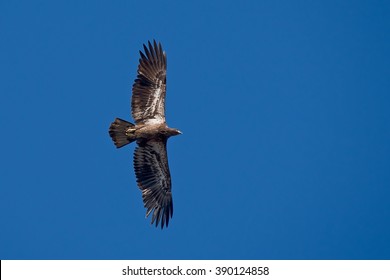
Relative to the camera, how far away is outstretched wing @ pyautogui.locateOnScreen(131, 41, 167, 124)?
23312 mm

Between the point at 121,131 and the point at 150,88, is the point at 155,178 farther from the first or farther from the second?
the point at 150,88

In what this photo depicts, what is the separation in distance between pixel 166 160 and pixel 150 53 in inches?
110

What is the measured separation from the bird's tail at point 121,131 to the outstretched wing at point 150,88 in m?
0.35

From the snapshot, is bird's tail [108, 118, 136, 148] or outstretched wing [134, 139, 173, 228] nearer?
bird's tail [108, 118, 136, 148]

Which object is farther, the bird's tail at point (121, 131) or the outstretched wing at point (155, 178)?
the outstretched wing at point (155, 178)

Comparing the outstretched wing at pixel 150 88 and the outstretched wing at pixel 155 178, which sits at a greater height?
the outstretched wing at pixel 150 88

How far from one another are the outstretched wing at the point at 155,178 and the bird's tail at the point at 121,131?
597 millimetres

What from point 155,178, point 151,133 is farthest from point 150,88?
point 155,178

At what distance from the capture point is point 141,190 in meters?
24.0

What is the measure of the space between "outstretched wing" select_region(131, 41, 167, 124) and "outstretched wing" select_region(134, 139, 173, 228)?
2.28 feet

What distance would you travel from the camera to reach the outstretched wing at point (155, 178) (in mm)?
23781
